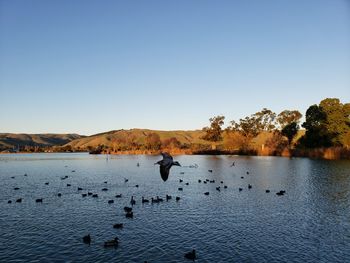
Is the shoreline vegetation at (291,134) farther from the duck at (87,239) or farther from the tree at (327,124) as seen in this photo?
the duck at (87,239)

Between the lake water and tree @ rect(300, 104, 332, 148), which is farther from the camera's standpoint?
tree @ rect(300, 104, 332, 148)

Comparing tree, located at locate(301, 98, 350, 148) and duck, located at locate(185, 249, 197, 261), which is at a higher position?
tree, located at locate(301, 98, 350, 148)

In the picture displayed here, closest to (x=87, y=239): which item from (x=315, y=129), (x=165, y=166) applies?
(x=165, y=166)

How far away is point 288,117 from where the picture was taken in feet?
430

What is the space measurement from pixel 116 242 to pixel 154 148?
147 m

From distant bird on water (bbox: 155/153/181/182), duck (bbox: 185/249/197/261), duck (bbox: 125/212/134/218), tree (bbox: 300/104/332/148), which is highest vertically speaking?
tree (bbox: 300/104/332/148)

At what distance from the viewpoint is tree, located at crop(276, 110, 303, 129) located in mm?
129500

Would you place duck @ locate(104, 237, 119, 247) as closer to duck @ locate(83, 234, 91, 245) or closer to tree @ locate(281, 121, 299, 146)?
duck @ locate(83, 234, 91, 245)

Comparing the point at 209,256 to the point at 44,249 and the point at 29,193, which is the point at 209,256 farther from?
the point at 29,193

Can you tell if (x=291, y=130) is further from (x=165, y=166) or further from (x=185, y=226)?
(x=165, y=166)

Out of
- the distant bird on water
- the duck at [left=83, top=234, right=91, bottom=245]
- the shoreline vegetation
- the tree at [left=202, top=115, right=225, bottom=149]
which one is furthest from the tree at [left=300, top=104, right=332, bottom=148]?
the distant bird on water

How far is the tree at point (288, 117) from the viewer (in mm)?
129500

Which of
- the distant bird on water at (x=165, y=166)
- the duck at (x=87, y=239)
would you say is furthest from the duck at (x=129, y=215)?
the distant bird on water at (x=165, y=166)

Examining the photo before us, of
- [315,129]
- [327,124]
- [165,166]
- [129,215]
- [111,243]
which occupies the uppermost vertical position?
[327,124]
